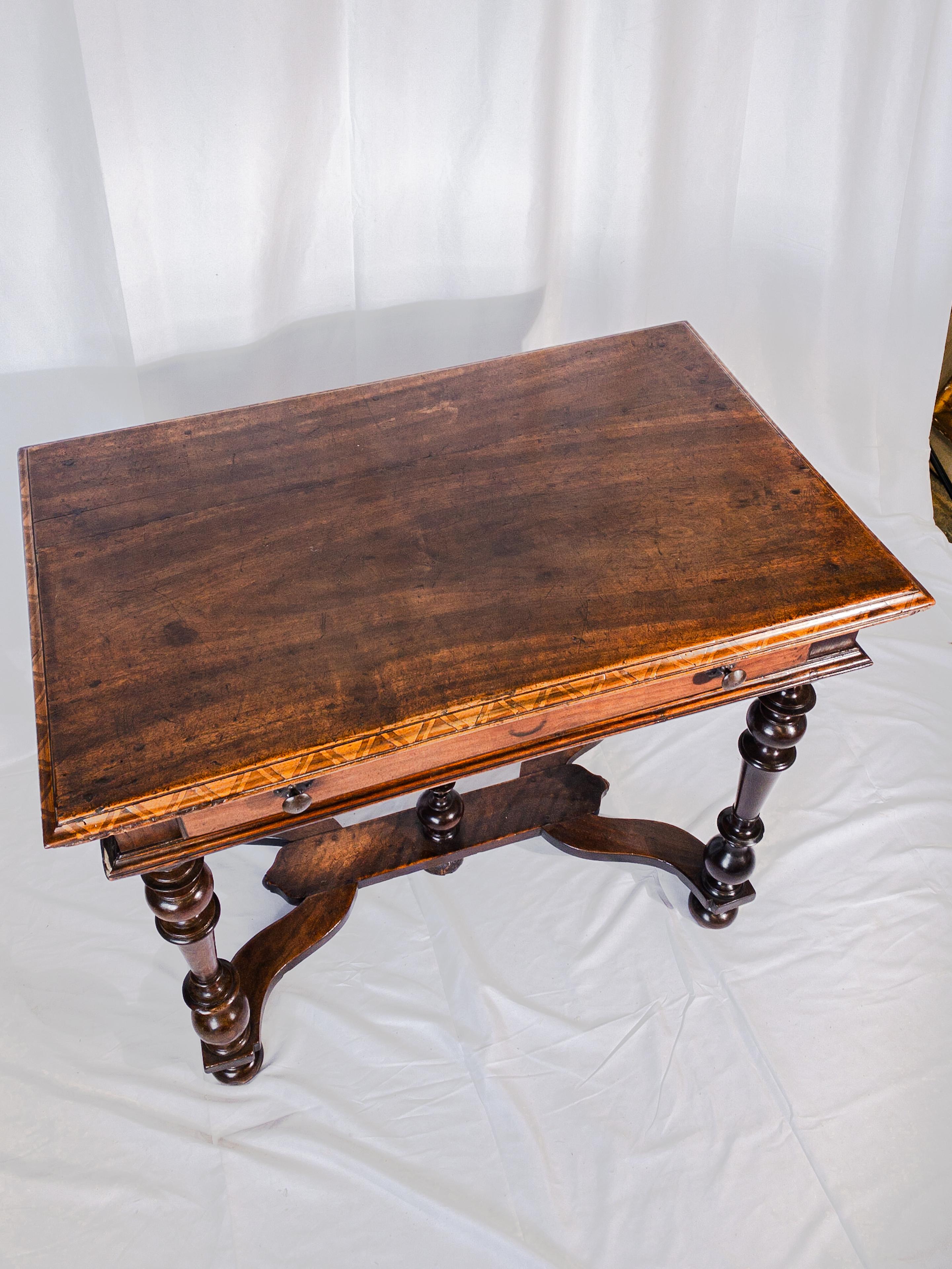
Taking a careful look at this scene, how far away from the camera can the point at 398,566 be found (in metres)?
1.43

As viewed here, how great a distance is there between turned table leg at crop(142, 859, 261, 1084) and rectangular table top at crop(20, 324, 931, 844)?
0.70 ft

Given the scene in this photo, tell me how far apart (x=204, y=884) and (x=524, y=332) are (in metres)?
1.44

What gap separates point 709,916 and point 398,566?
3.02 ft

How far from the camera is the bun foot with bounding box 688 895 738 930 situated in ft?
6.37

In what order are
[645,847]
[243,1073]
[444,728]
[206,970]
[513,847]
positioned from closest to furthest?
[444,728] < [206,970] < [243,1073] < [645,847] < [513,847]

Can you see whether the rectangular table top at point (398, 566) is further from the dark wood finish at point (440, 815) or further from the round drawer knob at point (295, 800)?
the dark wood finish at point (440, 815)

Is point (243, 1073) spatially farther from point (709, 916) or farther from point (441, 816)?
point (709, 916)

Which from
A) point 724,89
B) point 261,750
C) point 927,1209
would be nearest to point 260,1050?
point 261,750

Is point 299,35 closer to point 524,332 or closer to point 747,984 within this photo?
point 524,332

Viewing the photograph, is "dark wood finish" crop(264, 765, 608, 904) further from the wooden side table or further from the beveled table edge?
the beveled table edge

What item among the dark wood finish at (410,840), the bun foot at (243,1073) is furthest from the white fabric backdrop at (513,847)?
the dark wood finish at (410,840)

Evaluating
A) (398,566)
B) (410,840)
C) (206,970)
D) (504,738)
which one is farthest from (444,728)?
(410,840)

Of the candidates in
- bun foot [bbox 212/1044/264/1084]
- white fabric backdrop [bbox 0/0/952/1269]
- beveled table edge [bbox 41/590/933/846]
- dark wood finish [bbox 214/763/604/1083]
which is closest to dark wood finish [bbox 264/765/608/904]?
dark wood finish [bbox 214/763/604/1083]

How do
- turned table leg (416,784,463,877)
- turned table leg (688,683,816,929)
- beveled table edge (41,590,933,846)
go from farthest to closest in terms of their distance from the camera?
turned table leg (416,784,463,877) → turned table leg (688,683,816,929) → beveled table edge (41,590,933,846)
